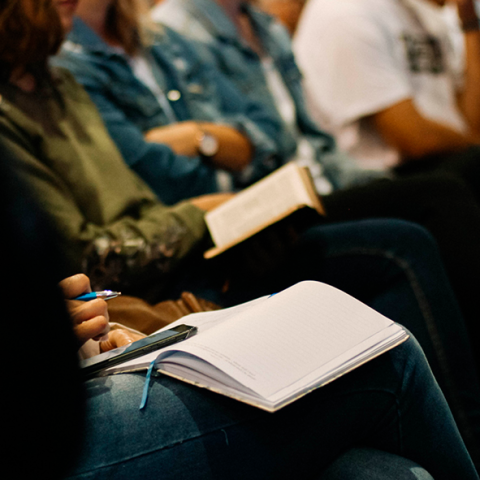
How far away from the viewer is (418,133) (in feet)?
5.12

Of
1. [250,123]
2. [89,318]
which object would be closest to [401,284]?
[89,318]

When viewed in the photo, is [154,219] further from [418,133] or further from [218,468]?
[418,133]

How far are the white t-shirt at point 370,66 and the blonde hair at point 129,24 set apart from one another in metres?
0.59

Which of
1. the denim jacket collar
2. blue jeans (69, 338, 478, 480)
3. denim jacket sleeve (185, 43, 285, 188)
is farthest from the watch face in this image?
blue jeans (69, 338, 478, 480)

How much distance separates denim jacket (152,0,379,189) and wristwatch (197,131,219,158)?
1.13 ft

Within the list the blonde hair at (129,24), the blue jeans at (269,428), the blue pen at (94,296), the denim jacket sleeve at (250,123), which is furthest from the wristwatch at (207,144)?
the blue jeans at (269,428)

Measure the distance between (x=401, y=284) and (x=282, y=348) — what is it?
15.3 inches

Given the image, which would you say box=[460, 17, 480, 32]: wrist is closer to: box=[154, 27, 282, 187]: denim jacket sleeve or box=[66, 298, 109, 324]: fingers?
box=[154, 27, 282, 187]: denim jacket sleeve

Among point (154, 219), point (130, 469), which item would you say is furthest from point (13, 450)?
point (154, 219)

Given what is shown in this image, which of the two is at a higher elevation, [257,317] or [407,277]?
[257,317]

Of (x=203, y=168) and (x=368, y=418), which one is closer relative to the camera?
(x=368, y=418)

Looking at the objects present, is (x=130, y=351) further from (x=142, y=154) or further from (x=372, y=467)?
(x=142, y=154)

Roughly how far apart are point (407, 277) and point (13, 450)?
0.60 m

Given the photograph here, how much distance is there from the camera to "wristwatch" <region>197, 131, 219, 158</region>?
1.23m
